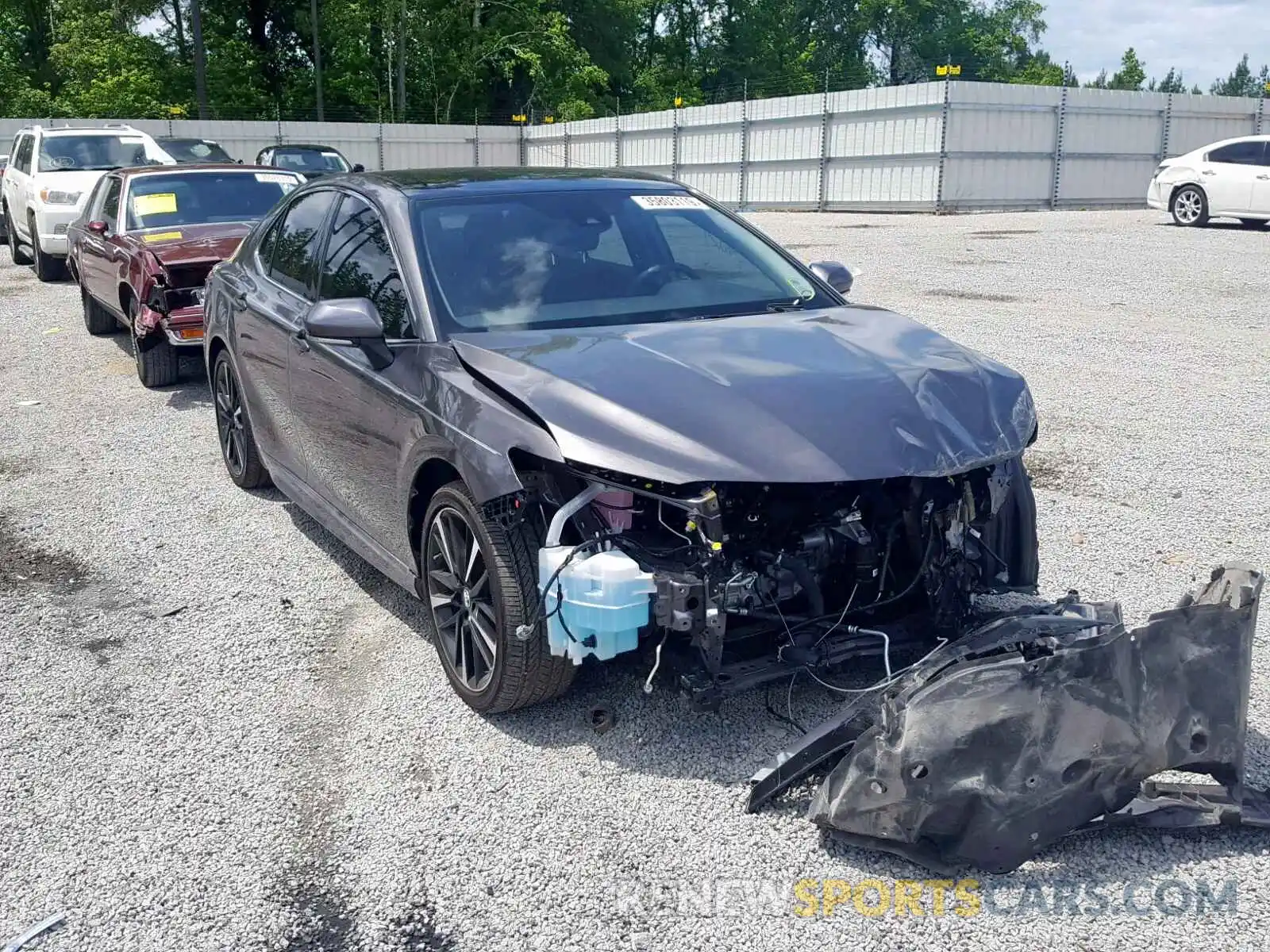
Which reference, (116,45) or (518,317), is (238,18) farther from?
(518,317)

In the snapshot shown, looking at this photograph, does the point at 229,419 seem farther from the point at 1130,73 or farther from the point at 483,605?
the point at 1130,73

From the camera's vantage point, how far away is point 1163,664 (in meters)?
3.00

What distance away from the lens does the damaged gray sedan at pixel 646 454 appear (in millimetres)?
3377

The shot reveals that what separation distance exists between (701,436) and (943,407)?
2.60ft

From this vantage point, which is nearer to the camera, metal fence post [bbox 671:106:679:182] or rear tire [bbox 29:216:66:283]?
rear tire [bbox 29:216:66:283]

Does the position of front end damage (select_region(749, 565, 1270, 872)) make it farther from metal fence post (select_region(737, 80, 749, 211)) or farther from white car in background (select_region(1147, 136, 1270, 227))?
metal fence post (select_region(737, 80, 749, 211))

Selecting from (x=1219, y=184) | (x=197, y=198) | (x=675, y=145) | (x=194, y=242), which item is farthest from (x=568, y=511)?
(x=675, y=145)

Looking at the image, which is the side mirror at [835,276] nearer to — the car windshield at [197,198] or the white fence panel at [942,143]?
the car windshield at [197,198]

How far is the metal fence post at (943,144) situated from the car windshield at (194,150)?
14.5 meters

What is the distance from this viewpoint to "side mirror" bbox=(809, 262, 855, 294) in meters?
5.11

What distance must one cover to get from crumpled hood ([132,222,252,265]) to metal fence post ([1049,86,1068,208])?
71.3 ft

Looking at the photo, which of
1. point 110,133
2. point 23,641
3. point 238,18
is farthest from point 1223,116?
point 238,18

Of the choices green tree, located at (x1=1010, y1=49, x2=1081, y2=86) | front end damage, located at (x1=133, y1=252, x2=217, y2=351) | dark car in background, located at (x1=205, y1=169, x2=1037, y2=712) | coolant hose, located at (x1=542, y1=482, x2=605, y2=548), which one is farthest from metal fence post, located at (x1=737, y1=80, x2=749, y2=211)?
green tree, located at (x1=1010, y1=49, x2=1081, y2=86)

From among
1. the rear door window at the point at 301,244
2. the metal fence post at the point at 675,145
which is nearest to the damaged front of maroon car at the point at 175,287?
the rear door window at the point at 301,244
